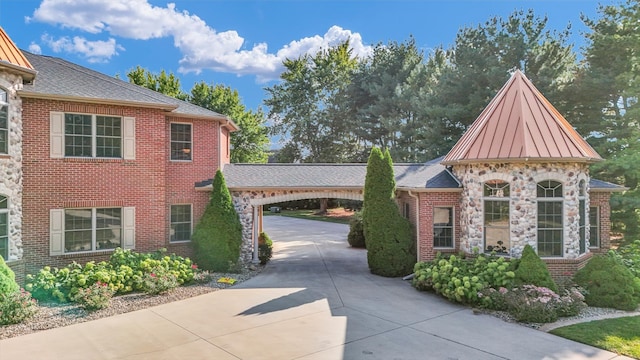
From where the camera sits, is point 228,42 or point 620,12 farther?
point 228,42

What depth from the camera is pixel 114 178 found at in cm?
1299

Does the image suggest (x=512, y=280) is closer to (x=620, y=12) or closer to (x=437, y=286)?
(x=437, y=286)

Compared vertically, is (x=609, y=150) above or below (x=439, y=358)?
above

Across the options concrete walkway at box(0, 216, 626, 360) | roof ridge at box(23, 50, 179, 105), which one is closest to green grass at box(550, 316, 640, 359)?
concrete walkway at box(0, 216, 626, 360)

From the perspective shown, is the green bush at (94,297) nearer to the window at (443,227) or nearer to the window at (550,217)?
the window at (443,227)

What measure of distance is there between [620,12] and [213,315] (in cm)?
2342

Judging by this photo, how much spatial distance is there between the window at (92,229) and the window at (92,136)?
1924 mm

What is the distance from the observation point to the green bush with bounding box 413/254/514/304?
10.5 m

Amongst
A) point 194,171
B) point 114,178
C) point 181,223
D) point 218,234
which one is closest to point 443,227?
point 218,234

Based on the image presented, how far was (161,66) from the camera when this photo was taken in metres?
36.9

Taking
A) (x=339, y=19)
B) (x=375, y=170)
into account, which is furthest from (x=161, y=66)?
(x=375, y=170)

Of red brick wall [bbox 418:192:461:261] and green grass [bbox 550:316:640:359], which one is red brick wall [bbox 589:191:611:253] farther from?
green grass [bbox 550:316:640:359]

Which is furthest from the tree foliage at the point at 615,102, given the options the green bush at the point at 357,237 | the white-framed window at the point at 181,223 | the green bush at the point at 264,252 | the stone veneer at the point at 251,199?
the white-framed window at the point at 181,223

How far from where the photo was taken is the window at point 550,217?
11898 mm
